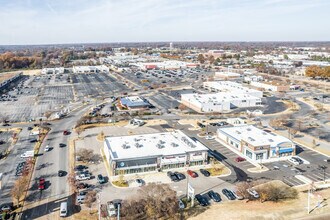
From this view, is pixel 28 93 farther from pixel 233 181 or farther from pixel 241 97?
pixel 233 181

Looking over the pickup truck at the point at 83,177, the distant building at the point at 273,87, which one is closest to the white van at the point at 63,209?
Answer: the pickup truck at the point at 83,177

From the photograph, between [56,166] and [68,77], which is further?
[68,77]

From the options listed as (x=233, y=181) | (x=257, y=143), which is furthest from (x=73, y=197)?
(x=257, y=143)

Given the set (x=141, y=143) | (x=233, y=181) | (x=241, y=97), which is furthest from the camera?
(x=241, y=97)

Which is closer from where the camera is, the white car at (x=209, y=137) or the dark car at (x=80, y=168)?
the dark car at (x=80, y=168)

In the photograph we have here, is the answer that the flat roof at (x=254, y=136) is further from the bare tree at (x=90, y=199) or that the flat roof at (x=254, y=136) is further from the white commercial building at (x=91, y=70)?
the white commercial building at (x=91, y=70)
